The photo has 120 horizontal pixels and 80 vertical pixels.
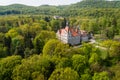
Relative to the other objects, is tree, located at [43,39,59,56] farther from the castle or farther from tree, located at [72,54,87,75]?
the castle

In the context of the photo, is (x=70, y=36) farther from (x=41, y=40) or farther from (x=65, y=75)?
(x=65, y=75)

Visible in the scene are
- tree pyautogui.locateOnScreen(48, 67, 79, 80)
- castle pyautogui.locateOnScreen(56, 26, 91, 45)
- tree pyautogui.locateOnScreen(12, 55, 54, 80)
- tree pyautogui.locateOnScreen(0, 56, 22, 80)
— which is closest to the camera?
tree pyautogui.locateOnScreen(48, 67, 79, 80)

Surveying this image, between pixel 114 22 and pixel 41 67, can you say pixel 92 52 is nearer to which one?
pixel 41 67

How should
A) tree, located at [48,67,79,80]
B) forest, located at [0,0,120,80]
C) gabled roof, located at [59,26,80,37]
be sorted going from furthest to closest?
gabled roof, located at [59,26,80,37] → forest, located at [0,0,120,80] → tree, located at [48,67,79,80]

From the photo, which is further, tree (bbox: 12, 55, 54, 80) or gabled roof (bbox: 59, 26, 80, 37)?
gabled roof (bbox: 59, 26, 80, 37)

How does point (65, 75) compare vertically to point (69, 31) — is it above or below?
below

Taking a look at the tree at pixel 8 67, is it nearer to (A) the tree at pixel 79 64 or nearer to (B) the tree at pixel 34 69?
(B) the tree at pixel 34 69

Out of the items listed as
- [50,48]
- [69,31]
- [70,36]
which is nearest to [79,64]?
[50,48]

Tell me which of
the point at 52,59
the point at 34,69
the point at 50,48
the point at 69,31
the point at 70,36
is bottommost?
the point at 34,69

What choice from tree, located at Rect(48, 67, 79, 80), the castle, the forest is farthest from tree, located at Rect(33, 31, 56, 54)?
tree, located at Rect(48, 67, 79, 80)

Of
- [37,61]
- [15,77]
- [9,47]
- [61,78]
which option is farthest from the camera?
[9,47]

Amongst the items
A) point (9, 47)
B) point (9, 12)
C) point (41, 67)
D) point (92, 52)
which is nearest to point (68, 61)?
point (41, 67)
